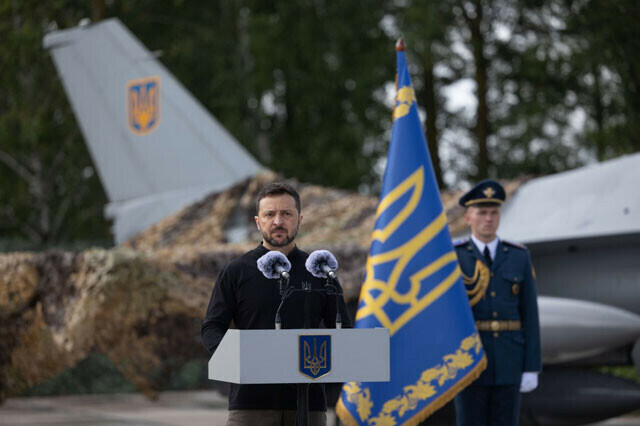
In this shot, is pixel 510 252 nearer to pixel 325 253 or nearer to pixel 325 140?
pixel 325 253

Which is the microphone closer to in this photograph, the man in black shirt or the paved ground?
the man in black shirt

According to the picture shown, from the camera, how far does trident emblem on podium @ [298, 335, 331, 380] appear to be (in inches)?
98.9

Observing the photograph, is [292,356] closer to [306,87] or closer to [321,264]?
[321,264]

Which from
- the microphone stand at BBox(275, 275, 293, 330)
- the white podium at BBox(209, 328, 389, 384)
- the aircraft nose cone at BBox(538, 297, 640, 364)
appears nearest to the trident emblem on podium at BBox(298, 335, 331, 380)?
the white podium at BBox(209, 328, 389, 384)

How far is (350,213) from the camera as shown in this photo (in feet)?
27.1

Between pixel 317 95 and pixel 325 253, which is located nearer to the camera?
pixel 325 253

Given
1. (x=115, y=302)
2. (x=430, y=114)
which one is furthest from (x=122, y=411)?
(x=430, y=114)

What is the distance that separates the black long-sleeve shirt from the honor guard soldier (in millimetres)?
1561

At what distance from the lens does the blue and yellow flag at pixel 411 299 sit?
14.5 ft

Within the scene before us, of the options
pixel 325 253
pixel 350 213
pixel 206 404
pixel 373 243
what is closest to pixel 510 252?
pixel 373 243

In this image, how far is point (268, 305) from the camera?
9.30 ft

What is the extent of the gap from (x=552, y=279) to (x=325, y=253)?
503cm

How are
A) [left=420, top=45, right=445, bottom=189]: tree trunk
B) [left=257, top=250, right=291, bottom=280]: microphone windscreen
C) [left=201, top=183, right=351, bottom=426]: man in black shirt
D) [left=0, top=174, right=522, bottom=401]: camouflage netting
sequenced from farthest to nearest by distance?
[left=420, top=45, right=445, bottom=189]: tree trunk
[left=0, top=174, right=522, bottom=401]: camouflage netting
[left=201, top=183, right=351, bottom=426]: man in black shirt
[left=257, top=250, right=291, bottom=280]: microphone windscreen

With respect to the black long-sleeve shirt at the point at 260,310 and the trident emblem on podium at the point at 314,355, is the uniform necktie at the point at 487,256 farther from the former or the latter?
the trident emblem on podium at the point at 314,355
